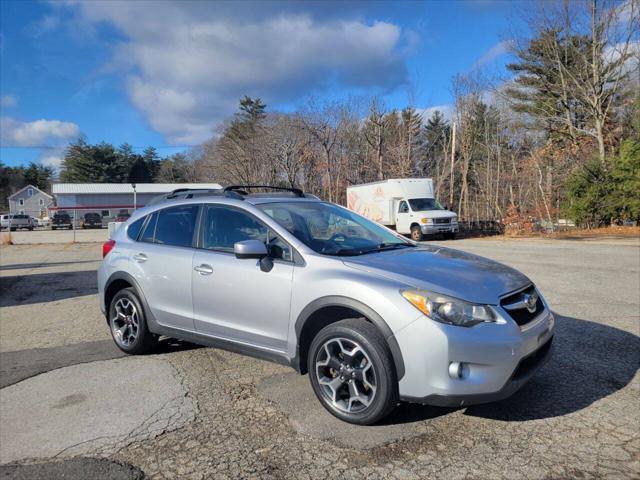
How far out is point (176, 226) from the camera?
4.74 metres

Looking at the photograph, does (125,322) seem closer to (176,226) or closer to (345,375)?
(176,226)

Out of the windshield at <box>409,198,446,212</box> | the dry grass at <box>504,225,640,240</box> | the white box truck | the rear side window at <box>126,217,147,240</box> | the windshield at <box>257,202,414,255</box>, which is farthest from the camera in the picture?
the windshield at <box>409,198,446,212</box>

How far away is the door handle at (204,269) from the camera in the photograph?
411 centimetres

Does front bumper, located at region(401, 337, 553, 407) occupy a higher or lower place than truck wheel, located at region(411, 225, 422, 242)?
lower

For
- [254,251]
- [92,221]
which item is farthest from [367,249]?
[92,221]

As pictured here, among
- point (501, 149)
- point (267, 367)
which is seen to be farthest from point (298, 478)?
point (501, 149)

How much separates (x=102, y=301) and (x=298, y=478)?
3.58 metres

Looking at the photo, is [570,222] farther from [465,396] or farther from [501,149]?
[465,396]

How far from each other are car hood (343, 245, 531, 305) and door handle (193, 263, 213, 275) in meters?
1.33

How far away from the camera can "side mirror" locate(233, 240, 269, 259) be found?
11.9 ft

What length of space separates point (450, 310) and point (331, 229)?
1.57 metres

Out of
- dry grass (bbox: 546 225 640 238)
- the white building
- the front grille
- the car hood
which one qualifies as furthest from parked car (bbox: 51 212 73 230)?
the front grille

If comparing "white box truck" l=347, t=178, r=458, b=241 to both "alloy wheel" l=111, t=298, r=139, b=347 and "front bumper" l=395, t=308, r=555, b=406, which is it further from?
"front bumper" l=395, t=308, r=555, b=406

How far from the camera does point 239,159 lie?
1687 inches
